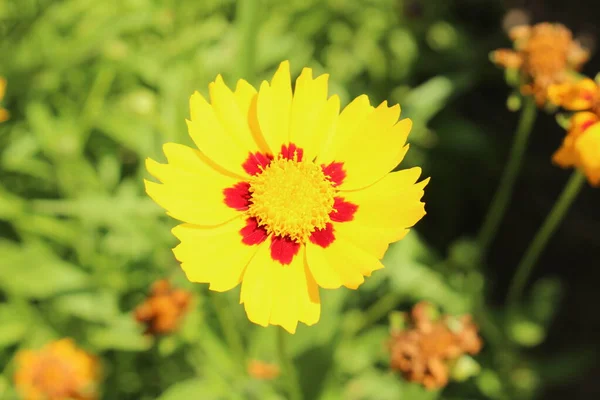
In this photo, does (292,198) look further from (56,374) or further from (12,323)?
(12,323)

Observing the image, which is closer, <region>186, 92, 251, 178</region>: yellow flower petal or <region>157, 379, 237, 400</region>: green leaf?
<region>186, 92, 251, 178</region>: yellow flower petal

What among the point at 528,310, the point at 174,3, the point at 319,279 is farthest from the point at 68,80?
the point at 528,310

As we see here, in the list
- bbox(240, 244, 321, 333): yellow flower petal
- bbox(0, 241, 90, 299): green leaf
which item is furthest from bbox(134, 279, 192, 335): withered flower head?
bbox(240, 244, 321, 333): yellow flower petal

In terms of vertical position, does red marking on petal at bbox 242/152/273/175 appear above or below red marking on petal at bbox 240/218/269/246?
above

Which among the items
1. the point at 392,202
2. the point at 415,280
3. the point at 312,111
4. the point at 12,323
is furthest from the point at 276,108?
the point at 12,323

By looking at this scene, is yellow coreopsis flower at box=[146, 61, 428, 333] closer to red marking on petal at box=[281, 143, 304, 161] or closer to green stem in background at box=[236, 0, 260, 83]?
red marking on petal at box=[281, 143, 304, 161]
